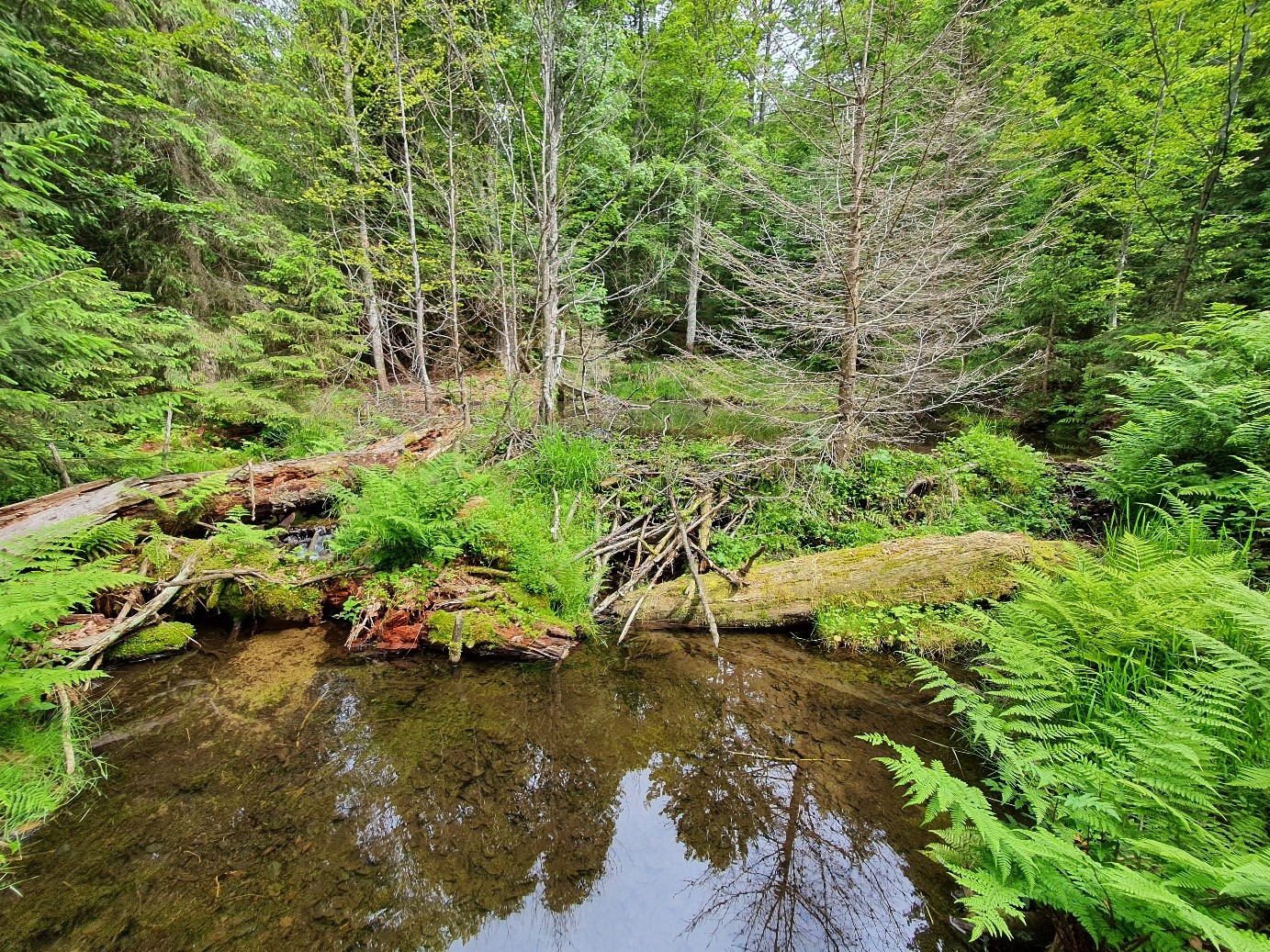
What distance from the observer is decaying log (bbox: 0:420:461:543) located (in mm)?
3967

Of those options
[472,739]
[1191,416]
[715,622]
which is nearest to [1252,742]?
[715,622]

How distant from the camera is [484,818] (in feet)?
8.60

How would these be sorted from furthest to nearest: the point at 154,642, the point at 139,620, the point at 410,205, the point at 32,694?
the point at 410,205 < the point at 154,642 < the point at 139,620 < the point at 32,694

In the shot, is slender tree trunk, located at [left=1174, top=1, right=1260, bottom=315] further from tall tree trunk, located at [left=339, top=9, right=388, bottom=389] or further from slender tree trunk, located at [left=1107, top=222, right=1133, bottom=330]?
tall tree trunk, located at [left=339, top=9, right=388, bottom=389]

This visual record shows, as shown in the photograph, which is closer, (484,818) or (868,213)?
(484,818)

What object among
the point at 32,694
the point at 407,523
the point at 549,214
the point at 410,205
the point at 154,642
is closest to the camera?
the point at 32,694

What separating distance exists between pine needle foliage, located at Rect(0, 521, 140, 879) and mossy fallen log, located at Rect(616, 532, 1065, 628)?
3.69 metres

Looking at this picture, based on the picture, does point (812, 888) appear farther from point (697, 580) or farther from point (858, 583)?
point (858, 583)

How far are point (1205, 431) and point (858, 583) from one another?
319cm

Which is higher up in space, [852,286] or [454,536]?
[852,286]

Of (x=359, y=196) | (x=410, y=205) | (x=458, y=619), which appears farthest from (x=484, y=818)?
(x=359, y=196)

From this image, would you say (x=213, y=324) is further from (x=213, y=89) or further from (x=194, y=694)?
(x=194, y=694)

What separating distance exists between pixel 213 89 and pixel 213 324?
4042 millimetres

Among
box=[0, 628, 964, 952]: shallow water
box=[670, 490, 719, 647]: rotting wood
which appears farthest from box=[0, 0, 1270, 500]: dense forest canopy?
box=[0, 628, 964, 952]: shallow water
